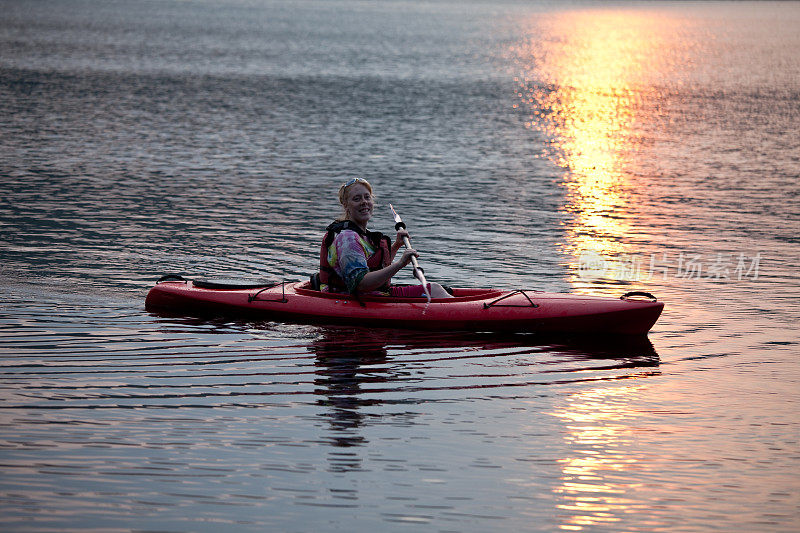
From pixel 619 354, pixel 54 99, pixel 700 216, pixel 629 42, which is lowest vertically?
pixel 619 354

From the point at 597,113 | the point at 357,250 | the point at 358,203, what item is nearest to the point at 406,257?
the point at 357,250

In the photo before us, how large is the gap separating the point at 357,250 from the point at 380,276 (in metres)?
0.27

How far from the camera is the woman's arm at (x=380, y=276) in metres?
8.41

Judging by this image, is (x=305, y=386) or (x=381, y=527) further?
(x=305, y=386)

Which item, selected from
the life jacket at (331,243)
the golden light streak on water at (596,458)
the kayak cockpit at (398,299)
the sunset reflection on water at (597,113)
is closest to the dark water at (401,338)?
the golden light streak on water at (596,458)

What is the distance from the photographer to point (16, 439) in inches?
244

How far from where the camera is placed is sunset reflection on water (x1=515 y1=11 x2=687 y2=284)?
14453 mm

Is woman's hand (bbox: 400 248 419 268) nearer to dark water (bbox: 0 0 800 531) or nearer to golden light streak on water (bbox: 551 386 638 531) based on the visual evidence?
dark water (bbox: 0 0 800 531)

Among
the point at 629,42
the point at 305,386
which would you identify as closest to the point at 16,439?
the point at 305,386

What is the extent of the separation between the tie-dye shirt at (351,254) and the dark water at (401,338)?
46cm

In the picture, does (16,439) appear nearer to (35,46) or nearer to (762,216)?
(762,216)

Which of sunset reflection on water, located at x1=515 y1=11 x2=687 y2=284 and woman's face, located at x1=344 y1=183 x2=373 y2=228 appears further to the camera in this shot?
sunset reflection on water, located at x1=515 y1=11 x2=687 y2=284

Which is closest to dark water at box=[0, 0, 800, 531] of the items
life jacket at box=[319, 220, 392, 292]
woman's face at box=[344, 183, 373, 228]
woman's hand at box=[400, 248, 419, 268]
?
life jacket at box=[319, 220, 392, 292]

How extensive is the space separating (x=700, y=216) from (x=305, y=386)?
8.60 meters
